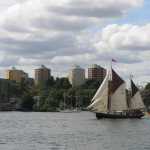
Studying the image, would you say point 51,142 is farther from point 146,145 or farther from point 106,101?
point 106,101

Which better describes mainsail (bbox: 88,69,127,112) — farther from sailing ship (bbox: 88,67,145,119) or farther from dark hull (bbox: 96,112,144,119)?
dark hull (bbox: 96,112,144,119)

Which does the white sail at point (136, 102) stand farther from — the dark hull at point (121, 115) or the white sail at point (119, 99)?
the white sail at point (119, 99)

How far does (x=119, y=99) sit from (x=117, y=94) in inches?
59.2

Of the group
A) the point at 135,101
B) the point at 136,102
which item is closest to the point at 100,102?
the point at 135,101

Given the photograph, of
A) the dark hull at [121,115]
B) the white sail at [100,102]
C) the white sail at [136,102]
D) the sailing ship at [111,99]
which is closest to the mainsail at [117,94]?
the sailing ship at [111,99]

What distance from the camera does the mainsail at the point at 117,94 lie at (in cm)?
14288

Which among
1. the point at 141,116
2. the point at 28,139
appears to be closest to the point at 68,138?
the point at 28,139

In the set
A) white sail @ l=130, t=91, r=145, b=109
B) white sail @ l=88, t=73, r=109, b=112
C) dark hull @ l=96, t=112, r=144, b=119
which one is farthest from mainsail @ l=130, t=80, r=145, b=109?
white sail @ l=88, t=73, r=109, b=112

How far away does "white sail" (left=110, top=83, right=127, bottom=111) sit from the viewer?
143 m

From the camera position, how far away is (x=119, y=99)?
14388cm

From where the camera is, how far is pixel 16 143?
72812mm

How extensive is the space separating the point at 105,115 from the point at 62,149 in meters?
76.9

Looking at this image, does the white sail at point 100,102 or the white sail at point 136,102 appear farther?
the white sail at point 136,102

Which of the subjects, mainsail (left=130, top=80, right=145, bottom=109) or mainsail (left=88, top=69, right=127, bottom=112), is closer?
mainsail (left=88, top=69, right=127, bottom=112)
